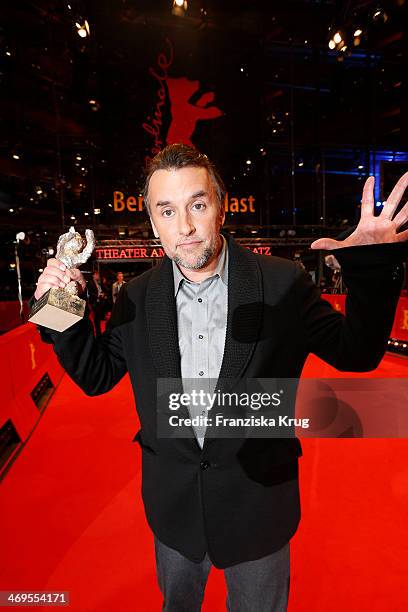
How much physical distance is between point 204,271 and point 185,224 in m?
0.21

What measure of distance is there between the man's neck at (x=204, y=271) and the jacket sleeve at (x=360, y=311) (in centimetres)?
34

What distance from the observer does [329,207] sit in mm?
14180

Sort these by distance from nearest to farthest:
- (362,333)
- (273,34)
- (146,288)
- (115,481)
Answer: (362,333) < (146,288) < (115,481) < (273,34)

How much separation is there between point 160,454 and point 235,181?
46.2 feet

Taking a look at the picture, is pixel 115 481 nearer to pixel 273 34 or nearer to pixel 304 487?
pixel 304 487

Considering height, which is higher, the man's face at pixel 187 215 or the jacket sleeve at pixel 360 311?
the man's face at pixel 187 215

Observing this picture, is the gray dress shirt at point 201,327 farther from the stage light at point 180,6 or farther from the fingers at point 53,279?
the stage light at point 180,6

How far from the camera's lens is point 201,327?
1.34 meters

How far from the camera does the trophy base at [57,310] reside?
1.16 m

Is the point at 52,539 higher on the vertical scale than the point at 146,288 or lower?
lower

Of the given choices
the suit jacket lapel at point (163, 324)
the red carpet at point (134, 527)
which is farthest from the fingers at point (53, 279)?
the red carpet at point (134, 527)

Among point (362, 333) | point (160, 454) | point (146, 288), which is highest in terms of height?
point (146, 288)

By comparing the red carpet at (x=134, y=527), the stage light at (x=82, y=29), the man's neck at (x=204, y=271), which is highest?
the stage light at (x=82, y=29)

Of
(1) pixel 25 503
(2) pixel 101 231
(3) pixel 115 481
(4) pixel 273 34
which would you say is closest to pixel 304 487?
(3) pixel 115 481
